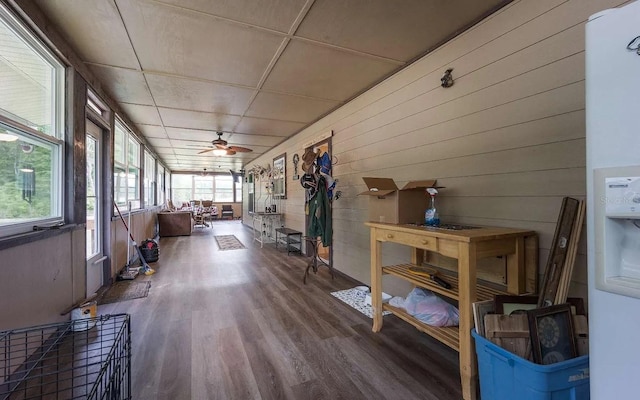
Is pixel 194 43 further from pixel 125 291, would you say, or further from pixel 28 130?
pixel 125 291

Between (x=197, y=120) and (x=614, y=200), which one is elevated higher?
(x=197, y=120)

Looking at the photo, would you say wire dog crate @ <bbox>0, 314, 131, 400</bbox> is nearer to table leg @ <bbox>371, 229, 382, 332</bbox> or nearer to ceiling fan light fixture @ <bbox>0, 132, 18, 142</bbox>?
ceiling fan light fixture @ <bbox>0, 132, 18, 142</bbox>

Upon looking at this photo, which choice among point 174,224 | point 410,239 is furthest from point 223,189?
point 410,239

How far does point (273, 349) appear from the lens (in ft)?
6.64

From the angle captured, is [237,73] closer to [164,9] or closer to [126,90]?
[164,9]

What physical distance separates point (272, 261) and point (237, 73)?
3.09 m

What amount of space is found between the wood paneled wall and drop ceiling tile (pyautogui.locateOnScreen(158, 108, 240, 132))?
2.63 meters

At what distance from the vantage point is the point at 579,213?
142 centimetres

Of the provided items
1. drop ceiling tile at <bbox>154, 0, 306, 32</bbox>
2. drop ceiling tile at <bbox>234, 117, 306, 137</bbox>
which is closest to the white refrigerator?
drop ceiling tile at <bbox>154, 0, 306, 32</bbox>

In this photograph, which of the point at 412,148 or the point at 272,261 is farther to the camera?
the point at 272,261

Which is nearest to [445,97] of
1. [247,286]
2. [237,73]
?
[237,73]

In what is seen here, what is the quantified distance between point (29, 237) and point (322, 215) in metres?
2.72

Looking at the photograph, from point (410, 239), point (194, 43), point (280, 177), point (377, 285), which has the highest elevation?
point (194, 43)

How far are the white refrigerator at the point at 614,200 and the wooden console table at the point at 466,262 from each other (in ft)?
1.98
